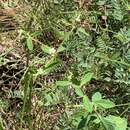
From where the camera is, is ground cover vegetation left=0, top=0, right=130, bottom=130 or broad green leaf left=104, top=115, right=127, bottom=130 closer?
broad green leaf left=104, top=115, right=127, bottom=130

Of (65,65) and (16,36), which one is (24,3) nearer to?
(16,36)

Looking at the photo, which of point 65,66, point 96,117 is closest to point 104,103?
point 96,117

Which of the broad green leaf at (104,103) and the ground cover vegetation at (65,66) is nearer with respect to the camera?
the broad green leaf at (104,103)

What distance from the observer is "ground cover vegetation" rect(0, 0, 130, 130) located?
5.90 feet

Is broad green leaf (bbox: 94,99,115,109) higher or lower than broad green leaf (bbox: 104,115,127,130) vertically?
higher

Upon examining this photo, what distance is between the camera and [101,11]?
250 cm

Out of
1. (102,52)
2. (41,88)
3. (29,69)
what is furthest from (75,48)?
(29,69)

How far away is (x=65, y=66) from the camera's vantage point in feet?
7.55

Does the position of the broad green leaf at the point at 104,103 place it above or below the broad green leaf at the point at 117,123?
above

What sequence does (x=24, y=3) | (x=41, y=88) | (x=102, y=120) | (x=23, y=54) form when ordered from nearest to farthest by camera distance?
(x=102, y=120) < (x=41, y=88) < (x=23, y=54) < (x=24, y=3)

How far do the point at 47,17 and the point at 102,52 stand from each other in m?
0.55

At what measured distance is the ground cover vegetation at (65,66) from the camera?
1.80m

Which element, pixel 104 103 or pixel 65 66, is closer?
pixel 104 103

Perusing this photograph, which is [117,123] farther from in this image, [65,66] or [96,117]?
[65,66]
